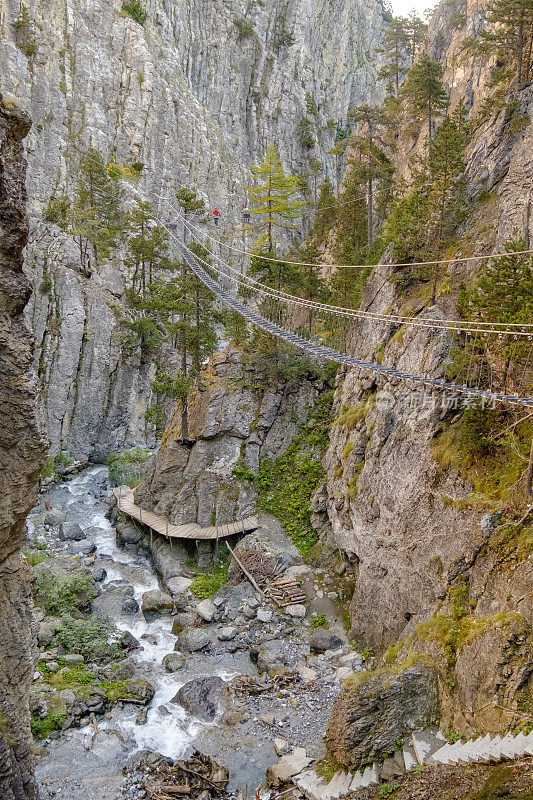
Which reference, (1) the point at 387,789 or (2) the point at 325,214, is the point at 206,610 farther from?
(2) the point at 325,214

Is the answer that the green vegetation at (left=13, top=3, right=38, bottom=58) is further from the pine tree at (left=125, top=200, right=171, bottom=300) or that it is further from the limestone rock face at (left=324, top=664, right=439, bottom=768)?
the limestone rock face at (left=324, top=664, right=439, bottom=768)

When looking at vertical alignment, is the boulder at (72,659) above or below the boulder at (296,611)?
below

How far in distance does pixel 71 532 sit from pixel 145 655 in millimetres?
7835

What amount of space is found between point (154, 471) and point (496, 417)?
1328 centimetres

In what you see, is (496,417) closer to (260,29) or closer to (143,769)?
(143,769)

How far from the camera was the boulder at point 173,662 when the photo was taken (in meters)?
12.4

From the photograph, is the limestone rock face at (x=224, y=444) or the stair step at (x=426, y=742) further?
the limestone rock face at (x=224, y=444)

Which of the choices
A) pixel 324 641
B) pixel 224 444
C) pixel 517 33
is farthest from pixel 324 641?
pixel 517 33

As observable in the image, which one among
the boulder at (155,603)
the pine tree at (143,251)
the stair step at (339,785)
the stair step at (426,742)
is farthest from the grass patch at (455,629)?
the pine tree at (143,251)

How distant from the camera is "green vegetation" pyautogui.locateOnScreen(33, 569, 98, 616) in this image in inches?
563

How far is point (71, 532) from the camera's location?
19391mm

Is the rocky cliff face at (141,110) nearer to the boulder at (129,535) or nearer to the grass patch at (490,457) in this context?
the boulder at (129,535)

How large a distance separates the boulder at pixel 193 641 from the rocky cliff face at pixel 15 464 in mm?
6804

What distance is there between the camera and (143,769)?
30.1 feet
